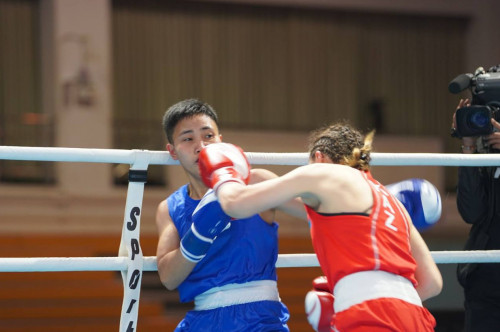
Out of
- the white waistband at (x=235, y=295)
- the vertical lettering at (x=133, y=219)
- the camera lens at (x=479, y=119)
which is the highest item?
the camera lens at (x=479, y=119)

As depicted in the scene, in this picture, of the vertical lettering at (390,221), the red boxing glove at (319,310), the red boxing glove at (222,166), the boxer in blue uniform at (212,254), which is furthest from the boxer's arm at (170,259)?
the vertical lettering at (390,221)

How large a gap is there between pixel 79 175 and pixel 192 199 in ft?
21.4

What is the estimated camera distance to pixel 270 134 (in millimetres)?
9492

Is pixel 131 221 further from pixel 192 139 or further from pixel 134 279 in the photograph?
pixel 192 139

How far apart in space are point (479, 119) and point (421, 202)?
605 mm

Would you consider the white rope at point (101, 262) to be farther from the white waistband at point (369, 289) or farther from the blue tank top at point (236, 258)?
the white waistband at point (369, 289)

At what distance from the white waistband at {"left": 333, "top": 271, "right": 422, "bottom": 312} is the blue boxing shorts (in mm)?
321

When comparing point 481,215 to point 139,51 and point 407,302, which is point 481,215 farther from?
point 139,51

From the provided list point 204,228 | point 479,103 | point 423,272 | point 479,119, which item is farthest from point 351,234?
point 479,103

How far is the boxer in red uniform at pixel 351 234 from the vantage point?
6.30 feet

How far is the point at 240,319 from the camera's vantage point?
2205 mm

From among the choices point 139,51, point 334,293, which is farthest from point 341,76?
point 334,293

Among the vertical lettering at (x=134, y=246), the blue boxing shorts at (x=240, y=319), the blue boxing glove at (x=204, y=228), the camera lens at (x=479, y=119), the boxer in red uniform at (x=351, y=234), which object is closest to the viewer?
the boxer in red uniform at (x=351, y=234)

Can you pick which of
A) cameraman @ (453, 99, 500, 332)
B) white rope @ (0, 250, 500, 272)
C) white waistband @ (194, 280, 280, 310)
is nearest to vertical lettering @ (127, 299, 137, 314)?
white rope @ (0, 250, 500, 272)
